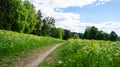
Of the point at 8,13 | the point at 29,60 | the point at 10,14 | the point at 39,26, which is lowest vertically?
the point at 29,60

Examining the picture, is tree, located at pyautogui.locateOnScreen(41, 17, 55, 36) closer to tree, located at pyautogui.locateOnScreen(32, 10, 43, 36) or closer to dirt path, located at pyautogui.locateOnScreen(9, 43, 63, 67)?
tree, located at pyautogui.locateOnScreen(32, 10, 43, 36)

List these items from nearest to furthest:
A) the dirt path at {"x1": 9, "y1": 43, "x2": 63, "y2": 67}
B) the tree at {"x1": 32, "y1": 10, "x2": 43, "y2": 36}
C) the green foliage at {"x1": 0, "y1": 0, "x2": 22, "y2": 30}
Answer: the dirt path at {"x1": 9, "y1": 43, "x2": 63, "y2": 67}
the green foliage at {"x1": 0, "y1": 0, "x2": 22, "y2": 30}
the tree at {"x1": 32, "y1": 10, "x2": 43, "y2": 36}

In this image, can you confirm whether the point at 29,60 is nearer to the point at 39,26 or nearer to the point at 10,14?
the point at 10,14

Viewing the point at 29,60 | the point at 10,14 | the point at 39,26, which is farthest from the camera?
the point at 39,26

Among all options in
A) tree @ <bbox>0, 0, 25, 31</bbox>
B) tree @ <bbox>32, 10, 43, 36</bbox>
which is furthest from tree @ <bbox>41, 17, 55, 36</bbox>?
tree @ <bbox>0, 0, 25, 31</bbox>

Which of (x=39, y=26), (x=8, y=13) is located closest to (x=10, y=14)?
(x=8, y=13)

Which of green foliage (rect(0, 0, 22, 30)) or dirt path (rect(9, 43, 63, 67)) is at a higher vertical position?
green foliage (rect(0, 0, 22, 30))

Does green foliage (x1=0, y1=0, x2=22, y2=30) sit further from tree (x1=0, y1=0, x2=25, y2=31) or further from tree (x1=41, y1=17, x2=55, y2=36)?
tree (x1=41, y1=17, x2=55, y2=36)

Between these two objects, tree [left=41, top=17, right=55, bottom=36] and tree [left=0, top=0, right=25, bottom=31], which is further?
tree [left=41, top=17, right=55, bottom=36]

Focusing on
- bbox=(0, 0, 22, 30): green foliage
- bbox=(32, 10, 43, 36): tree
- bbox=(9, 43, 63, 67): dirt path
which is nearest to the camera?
bbox=(9, 43, 63, 67): dirt path

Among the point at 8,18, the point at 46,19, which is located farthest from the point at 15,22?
the point at 46,19

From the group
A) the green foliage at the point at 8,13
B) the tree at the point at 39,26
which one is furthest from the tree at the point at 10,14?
the tree at the point at 39,26

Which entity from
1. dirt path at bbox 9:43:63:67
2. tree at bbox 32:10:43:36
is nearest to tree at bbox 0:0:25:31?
tree at bbox 32:10:43:36

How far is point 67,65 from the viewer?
11.2 metres
